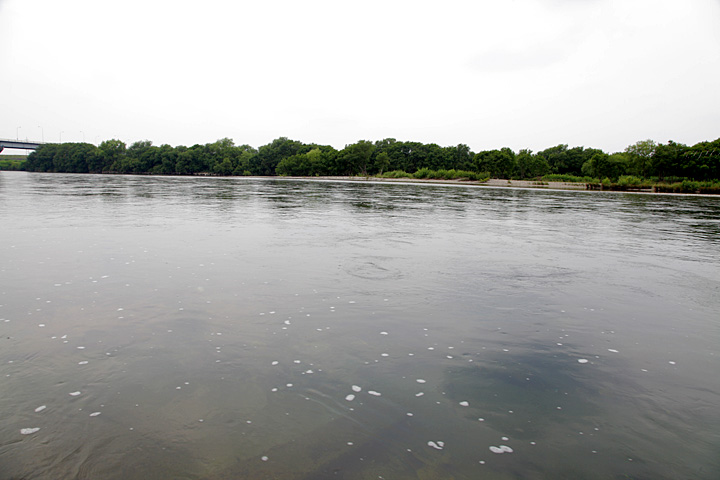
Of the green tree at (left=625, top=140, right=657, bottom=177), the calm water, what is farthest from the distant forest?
the calm water

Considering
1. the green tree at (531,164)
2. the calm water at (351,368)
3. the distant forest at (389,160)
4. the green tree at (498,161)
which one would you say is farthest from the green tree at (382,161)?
the calm water at (351,368)

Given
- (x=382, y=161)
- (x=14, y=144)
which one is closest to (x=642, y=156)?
(x=382, y=161)

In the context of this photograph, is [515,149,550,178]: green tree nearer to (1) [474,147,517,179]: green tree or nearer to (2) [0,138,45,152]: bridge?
(1) [474,147,517,179]: green tree

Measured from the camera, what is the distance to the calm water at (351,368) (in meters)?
4.04

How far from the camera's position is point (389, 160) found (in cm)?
14600

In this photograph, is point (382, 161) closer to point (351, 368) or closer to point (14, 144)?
point (351, 368)

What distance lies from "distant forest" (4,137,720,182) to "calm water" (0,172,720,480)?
95.8 m

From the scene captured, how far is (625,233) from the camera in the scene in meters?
19.8

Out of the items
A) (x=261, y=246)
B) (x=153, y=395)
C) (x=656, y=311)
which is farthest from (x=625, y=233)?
(x=153, y=395)

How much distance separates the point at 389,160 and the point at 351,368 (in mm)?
143482

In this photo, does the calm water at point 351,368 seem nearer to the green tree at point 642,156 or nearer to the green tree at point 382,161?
the green tree at point 642,156

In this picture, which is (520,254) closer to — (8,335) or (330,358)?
(330,358)

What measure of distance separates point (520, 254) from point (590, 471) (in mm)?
10535

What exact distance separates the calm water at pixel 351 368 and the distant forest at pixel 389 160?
95.8 m
